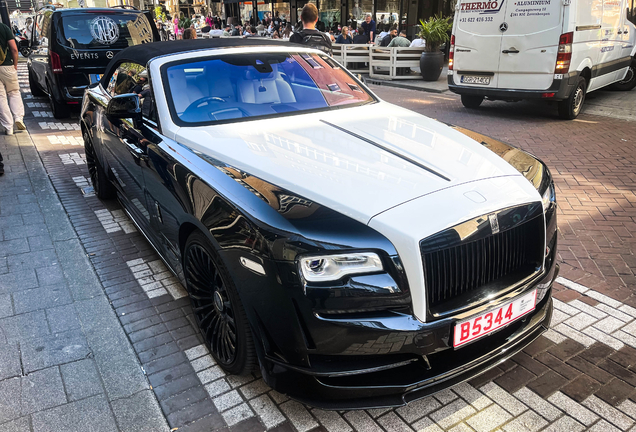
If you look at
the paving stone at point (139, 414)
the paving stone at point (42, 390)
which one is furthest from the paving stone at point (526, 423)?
the paving stone at point (42, 390)

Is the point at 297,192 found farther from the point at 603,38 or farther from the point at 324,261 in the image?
the point at 603,38

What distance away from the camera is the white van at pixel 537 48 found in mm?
8461

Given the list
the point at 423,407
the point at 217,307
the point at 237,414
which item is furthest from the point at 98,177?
the point at 423,407

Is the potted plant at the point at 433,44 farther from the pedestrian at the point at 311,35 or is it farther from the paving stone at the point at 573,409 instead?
the paving stone at the point at 573,409

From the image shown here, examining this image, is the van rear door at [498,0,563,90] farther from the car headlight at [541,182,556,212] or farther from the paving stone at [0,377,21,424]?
the paving stone at [0,377,21,424]

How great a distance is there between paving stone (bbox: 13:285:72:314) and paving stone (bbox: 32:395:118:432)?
3.71 feet

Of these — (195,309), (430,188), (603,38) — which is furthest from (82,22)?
(603,38)

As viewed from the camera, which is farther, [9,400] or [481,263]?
[9,400]

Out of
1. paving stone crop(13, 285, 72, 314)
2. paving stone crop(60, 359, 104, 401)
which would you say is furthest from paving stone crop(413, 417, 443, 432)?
paving stone crop(13, 285, 72, 314)

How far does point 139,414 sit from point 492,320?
175 cm

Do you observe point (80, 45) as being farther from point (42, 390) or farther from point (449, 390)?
point (449, 390)

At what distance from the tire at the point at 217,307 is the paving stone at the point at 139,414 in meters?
0.40

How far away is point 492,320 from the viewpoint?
2254 mm

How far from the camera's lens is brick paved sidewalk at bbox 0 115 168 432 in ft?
8.23
